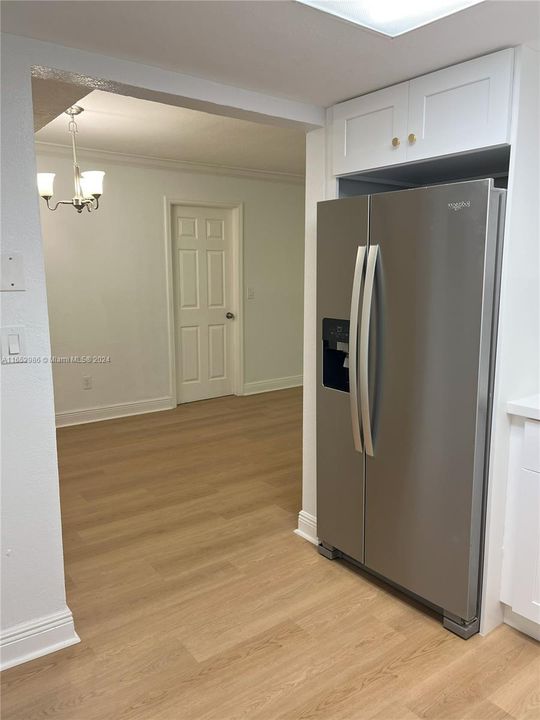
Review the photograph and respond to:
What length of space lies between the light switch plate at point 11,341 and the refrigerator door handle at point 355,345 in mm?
1273

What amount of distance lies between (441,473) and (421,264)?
808mm

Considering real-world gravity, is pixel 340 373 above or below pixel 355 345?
below

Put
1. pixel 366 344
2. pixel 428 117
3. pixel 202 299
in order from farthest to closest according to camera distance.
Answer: pixel 202 299 < pixel 366 344 < pixel 428 117

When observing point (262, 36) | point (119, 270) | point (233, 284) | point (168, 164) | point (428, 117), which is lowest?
point (233, 284)

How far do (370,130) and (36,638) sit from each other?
2454 mm

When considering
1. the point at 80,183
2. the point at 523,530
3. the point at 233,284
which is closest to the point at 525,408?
the point at 523,530

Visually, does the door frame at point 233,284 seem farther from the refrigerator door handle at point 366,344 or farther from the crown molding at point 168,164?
the refrigerator door handle at point 366,344

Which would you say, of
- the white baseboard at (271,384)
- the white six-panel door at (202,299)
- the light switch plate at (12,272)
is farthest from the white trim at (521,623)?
the white baseboard at (271,384)

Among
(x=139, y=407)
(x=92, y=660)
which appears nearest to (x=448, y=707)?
(x=92, y=660)

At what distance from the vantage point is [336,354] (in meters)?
2.57

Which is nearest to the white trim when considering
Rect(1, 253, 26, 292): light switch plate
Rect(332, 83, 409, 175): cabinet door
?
Rect(332, 83, 409, 175): cabinet door

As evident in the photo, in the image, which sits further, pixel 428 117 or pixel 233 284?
pixel 233 284

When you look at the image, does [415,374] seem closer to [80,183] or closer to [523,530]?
[523,530]

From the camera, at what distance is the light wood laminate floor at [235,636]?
1850 mm
